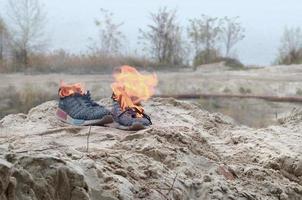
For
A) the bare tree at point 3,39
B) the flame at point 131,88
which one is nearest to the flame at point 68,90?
the flame at point 131,88

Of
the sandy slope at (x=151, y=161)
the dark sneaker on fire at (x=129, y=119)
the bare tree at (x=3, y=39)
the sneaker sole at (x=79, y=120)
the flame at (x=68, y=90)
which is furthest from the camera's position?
the bare tree at (x=3, y=39)

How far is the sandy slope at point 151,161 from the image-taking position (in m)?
3.19

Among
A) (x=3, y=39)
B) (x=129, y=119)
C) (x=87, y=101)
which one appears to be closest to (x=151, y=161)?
(x=129, y=119)

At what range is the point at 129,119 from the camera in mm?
5398

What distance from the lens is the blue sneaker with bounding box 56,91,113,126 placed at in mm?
5488

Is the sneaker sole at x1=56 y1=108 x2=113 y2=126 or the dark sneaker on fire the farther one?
the sneaker sole at x1=56 y1=108 x2=113 y2=126

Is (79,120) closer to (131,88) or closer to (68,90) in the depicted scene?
(68,90)

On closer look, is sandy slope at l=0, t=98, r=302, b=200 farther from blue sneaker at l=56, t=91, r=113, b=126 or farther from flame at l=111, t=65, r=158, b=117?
flame at l=111, t=65, r=158, b=117

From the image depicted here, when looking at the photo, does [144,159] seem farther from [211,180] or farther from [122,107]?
[122,107]

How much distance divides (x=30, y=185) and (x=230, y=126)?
3.49 meters

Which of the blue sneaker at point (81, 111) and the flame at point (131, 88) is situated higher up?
the flame at point (131, 88)

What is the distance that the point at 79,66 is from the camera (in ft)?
63.6

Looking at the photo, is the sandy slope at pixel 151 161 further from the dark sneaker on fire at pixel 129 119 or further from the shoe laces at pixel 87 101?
the shoe laces at pixel 87 101

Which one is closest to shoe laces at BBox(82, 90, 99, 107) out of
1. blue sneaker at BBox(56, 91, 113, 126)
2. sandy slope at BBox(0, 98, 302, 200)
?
blue sneaker at BBox(56, 91, 113, 126)
